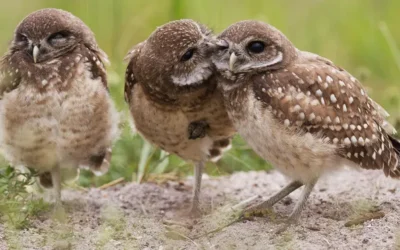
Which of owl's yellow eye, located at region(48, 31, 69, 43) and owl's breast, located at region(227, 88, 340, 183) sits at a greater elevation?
owl's yellow eye, located at region(48, 31, 69, 43)

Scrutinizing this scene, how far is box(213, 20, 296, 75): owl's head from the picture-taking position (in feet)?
14.4

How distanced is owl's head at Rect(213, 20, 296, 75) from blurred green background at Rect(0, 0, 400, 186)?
1444 millimetres

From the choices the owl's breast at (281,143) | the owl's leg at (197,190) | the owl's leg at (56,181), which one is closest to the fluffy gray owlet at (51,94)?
the owl's leg at (56,181)

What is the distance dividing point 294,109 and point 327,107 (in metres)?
0.19

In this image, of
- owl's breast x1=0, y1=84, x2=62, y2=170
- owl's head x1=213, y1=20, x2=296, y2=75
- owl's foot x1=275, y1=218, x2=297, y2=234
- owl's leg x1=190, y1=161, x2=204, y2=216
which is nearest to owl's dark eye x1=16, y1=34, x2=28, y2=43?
owl's breast x1=0, y1=84, x2=62, y2=170

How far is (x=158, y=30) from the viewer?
15.2 ft

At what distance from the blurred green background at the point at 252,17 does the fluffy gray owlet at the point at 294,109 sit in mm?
1348

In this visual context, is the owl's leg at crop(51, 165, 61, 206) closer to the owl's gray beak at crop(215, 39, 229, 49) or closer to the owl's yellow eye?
the owl's yellow eye

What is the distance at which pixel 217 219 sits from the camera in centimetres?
473

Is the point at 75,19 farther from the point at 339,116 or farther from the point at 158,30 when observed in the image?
the point at 339,116

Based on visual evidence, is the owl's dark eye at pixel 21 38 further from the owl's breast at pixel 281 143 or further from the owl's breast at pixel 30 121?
the owl's breast at pixel 281 143

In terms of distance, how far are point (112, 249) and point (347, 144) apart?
1.26m

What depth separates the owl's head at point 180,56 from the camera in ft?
14.9

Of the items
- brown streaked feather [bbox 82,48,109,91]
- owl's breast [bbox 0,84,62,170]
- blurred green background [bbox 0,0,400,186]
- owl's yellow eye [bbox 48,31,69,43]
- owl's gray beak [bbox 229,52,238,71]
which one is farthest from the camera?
blurred green background [bbox 0,0,400,186]
